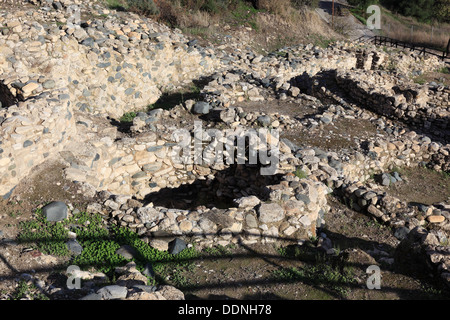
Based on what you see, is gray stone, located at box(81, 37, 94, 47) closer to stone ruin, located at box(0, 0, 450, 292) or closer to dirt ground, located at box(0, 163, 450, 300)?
stone ruin, located at box(0, 0, 450, 292)

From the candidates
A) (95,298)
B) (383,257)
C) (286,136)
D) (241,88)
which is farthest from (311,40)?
(95,298)

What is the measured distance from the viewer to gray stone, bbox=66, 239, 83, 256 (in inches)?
174

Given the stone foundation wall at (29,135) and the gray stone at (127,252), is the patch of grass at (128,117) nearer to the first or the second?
the stone foundation wall at (29,135)

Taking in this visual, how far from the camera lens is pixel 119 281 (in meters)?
3.95

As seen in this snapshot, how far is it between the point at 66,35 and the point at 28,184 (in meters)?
5.31

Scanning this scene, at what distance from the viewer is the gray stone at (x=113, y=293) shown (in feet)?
11.2

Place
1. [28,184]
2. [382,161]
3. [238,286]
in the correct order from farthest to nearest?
1. [382,161]
2. [28,184]
3. [238,286]

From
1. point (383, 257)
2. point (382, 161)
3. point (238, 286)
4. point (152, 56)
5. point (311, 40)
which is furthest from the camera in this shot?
point (311, 40)

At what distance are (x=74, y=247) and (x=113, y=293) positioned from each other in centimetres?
124

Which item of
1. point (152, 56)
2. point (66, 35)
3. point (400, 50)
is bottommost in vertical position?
point (400, 50)

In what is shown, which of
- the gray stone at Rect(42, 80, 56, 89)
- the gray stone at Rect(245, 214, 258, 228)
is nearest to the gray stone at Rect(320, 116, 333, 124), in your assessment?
the gray stone at Rect(245, 214, 258, 228)

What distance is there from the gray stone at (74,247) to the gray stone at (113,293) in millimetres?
1102

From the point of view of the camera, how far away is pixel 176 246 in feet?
15.5

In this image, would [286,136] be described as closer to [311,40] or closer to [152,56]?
[152,56]
